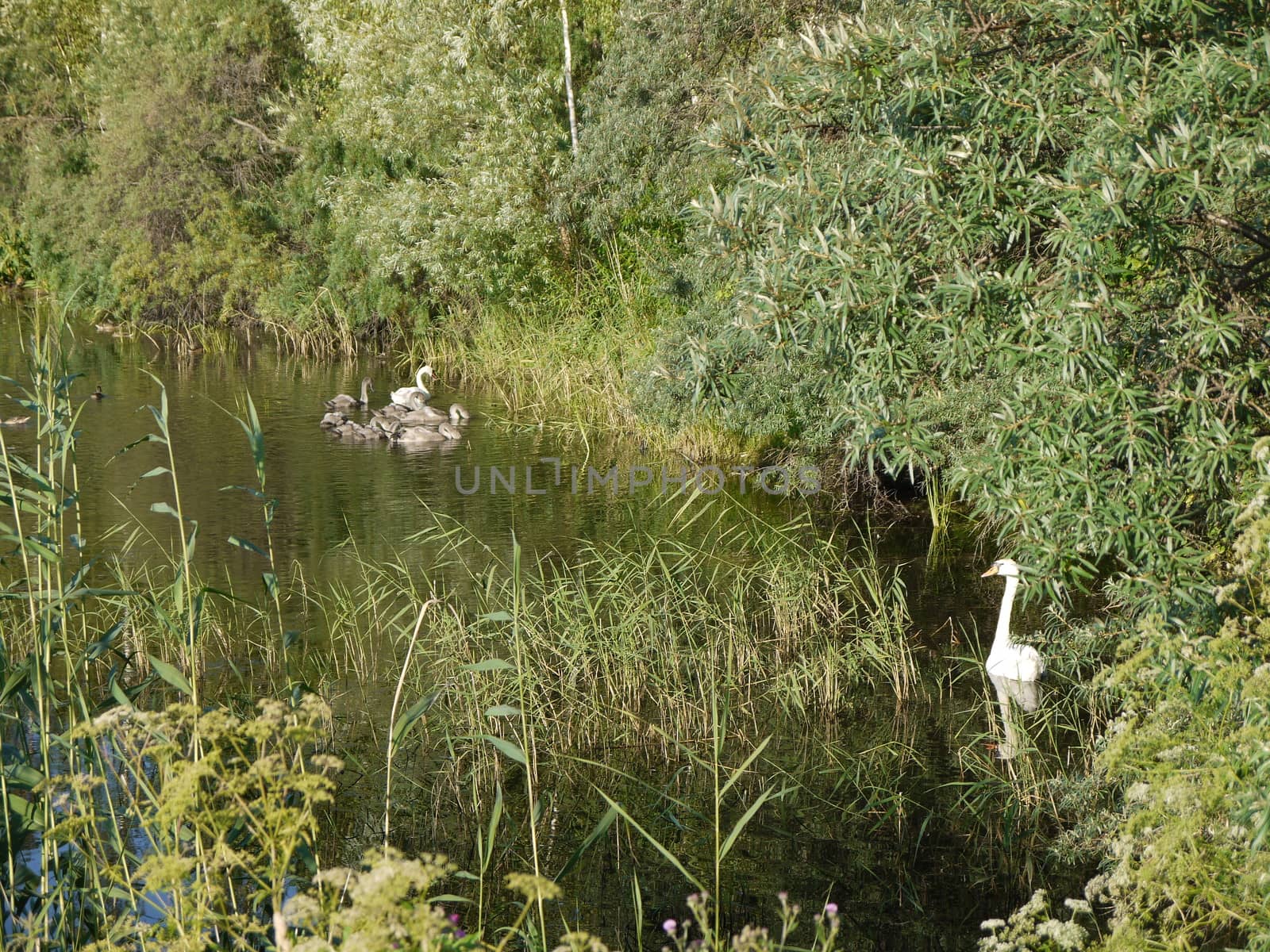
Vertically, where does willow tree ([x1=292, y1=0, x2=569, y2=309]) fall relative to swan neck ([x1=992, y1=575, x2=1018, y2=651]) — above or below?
above

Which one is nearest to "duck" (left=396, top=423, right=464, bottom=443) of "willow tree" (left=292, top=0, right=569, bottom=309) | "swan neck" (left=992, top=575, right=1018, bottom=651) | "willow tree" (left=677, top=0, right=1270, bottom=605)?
"willow tree" (left=292, top=0, right=569, bottom=309)

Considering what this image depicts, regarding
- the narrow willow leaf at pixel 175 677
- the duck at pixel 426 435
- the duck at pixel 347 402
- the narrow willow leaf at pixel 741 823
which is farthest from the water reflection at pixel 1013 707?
the duck at pixel 347 402

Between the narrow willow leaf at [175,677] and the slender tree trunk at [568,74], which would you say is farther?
the slender tree trunk at [568,74]

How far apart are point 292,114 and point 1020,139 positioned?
860 inches

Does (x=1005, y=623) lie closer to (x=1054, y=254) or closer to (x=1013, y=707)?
(x=1013, y=707)

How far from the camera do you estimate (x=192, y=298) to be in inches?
1007

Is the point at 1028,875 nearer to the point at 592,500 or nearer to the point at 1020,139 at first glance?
the point at 1020,139

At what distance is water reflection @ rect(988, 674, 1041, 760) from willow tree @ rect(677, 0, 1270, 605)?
1.90 meters

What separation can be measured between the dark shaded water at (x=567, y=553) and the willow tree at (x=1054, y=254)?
1.73 metres

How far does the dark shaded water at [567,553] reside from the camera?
5828 millimetres

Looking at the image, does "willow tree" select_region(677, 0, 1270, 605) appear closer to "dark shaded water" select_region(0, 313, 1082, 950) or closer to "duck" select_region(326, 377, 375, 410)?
"dark shaded water" select_region(0, 313, 1082, 950)

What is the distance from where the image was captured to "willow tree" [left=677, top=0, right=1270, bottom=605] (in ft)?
14.7

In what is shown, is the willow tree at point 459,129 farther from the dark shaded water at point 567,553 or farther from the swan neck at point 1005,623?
the swan neck at point 1005,623

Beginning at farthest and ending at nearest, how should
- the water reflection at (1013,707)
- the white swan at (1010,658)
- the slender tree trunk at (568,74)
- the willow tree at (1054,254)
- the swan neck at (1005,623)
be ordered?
the slender tree trunk at (568,74), the swan neck at (1005,623), the white swan at (1010,658), the water reflection at (1013,707), the willow tree at (1054,254)
